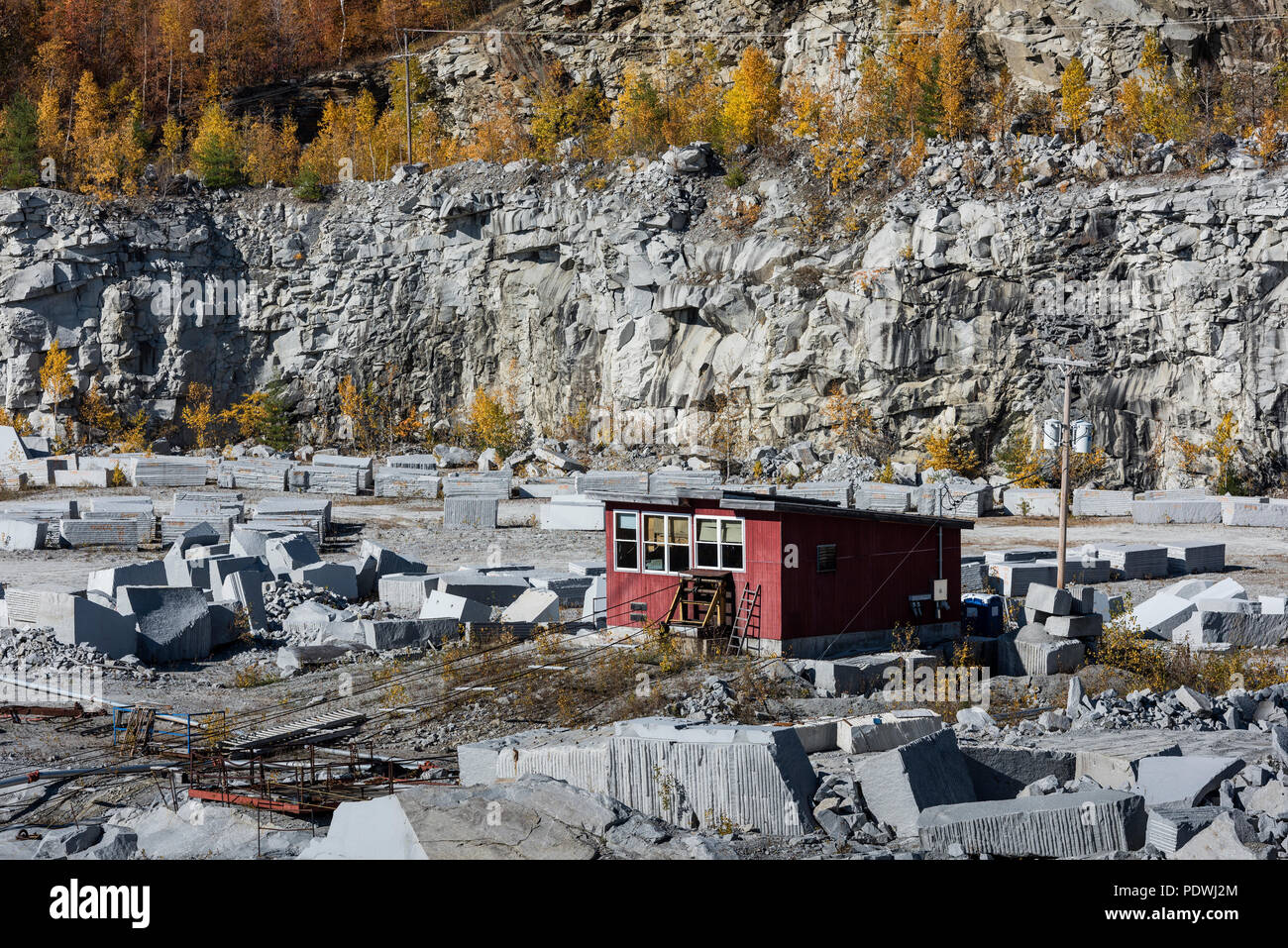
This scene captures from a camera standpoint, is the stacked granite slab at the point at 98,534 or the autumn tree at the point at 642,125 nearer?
the stacked granite slab at the point at 98,534

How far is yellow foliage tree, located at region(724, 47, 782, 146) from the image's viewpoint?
56.0m

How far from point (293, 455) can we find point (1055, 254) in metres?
33.7

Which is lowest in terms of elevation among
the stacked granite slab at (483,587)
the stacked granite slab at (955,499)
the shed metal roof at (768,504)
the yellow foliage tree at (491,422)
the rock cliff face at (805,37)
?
the stacked granite slab at (483,587)

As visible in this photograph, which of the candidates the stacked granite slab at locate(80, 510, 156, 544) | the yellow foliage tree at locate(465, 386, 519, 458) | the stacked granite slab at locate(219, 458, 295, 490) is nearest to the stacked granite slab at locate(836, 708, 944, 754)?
the stacked granite slab at locate(80, 510, 156, 544)

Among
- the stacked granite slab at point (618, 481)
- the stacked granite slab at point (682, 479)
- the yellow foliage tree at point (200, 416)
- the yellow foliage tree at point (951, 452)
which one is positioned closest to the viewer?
the stacked granite slab at point (682, 479)

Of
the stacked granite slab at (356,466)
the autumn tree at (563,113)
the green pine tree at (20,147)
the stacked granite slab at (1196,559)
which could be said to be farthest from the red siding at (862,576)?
the green pine tree at (20,147)

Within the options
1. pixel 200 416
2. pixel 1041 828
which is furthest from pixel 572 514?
pixel 1041 828

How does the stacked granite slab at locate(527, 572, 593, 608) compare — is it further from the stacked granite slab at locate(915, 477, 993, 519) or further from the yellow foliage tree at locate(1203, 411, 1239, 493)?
the yellow foliage tree at locate(1203, 411, 1239, 493)

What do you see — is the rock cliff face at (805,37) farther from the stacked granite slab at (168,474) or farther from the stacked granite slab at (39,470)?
the stacked granite slab at (39,470)

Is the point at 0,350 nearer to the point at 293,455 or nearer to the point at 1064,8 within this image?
the point at 293,455

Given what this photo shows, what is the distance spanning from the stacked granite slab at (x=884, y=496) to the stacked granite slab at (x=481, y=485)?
12369 millimetres

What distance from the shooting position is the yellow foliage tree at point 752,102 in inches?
2205

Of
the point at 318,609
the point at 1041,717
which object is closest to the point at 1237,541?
the point at 1041,717

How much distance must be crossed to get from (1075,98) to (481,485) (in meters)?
28.5
